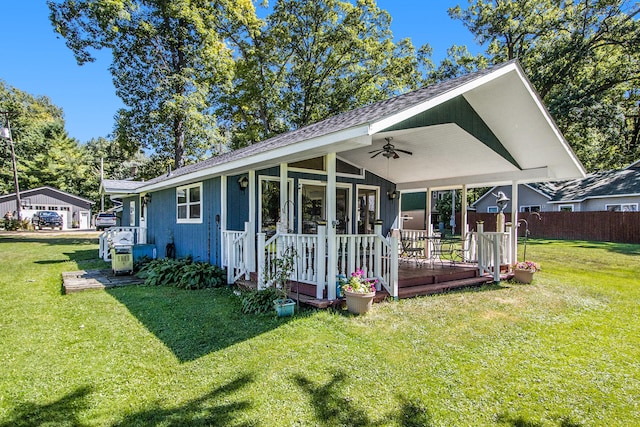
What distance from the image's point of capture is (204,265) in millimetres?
7770

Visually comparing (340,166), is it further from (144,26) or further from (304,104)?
(144,26)

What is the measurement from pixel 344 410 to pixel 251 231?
13.8 feet

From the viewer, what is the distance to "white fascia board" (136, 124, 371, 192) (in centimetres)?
414

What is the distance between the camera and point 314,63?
760 inches

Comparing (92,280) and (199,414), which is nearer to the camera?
(199,414)

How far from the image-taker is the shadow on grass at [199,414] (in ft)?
8.32

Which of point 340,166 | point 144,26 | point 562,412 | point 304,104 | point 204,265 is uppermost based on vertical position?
point 144,26

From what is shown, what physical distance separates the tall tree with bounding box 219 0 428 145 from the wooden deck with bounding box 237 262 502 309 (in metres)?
14.2

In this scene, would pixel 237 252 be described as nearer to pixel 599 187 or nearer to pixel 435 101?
pixel 435 101

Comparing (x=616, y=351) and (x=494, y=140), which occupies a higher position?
(x=494, y=140)

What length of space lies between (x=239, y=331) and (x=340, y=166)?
4.89 m

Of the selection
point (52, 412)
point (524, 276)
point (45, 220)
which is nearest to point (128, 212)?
point (52, 412)

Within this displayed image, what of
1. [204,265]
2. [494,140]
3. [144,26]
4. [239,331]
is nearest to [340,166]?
[494,140]

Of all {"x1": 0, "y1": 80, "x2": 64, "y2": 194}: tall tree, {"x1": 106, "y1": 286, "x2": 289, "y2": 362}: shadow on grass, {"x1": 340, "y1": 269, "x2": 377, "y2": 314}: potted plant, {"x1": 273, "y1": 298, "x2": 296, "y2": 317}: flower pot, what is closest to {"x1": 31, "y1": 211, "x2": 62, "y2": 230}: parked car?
{"x1": 0, "y1": 80, "x2": 64, "y2": 194}: tall tree
